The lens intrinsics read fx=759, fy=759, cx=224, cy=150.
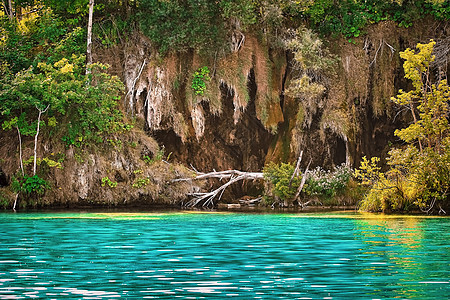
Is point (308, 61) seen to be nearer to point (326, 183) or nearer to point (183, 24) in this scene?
point (326, 183)

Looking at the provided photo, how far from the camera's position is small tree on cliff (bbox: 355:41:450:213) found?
2139 cm

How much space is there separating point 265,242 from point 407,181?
1045 centimetres

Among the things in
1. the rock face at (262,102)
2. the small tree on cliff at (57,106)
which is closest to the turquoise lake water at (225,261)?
the small tree on cliff at (57,106)

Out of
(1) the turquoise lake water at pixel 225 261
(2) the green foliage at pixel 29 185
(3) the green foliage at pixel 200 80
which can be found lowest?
(1) the turquoise lake water at pixel 225 261

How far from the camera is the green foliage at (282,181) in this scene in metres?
26.6

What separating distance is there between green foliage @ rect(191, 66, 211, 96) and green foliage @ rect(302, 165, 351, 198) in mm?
5228

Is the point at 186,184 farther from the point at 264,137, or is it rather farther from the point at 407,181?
the point at 407,181

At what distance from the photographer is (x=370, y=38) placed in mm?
29484

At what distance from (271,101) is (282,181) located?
434 centimetres

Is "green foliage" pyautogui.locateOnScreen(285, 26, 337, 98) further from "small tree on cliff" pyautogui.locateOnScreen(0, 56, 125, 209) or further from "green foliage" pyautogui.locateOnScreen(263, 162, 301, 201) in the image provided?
"small tree on cliff" pyautogui.locateOnScreen(0, 56, 125, 209)

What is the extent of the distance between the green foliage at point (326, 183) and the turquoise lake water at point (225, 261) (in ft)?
31.1

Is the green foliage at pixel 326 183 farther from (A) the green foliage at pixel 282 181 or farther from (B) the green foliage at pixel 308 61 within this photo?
(B) the green foliage at pixel 308 61

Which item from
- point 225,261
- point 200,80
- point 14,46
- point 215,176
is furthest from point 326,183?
point 225,261

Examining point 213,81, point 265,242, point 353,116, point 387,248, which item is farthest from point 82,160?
point 387,248
